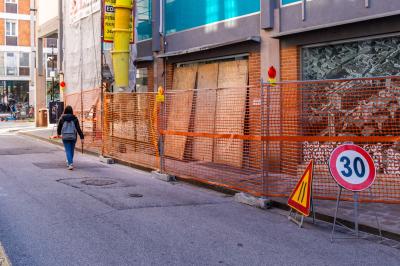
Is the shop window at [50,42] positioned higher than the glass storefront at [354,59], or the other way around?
the shop window at [50,42]

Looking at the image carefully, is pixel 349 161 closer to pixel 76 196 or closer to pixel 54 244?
pixel 54 244

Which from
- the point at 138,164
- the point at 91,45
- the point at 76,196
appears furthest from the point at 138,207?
the point at 91,45

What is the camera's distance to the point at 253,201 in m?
7.99

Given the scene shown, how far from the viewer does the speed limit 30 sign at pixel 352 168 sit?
19.9 ft

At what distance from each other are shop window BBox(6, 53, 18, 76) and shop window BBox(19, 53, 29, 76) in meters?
0.51

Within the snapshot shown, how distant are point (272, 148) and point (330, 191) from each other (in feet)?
3.76

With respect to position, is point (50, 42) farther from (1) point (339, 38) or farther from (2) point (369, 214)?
(2) point (369, 214)

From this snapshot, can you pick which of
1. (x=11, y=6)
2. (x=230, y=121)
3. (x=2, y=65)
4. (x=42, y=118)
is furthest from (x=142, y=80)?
(x=11, y=6)

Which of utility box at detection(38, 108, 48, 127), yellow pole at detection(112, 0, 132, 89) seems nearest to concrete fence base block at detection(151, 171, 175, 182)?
yellow pole at detection(112, 0, 132, 89)

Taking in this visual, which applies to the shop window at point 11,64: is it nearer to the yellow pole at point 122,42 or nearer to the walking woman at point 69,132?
the yellow pole at point 122,42

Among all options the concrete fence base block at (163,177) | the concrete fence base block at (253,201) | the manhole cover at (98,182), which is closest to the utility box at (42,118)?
the concrete fence base block at (163,177)

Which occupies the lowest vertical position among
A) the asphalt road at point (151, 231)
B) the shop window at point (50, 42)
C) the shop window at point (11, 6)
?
the asphalt road at point (151, 231)

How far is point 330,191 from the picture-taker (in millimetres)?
7828

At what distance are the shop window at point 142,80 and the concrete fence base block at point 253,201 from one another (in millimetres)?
8578
